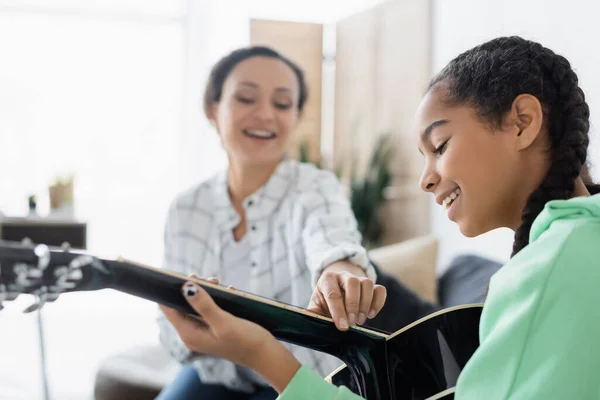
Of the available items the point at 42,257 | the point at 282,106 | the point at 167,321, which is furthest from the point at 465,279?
the point at 42,257

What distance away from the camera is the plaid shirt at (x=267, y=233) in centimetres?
150

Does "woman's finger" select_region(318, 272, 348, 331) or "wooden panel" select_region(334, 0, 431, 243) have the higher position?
"wooden panel" select_region(334, 0, 431, 243)

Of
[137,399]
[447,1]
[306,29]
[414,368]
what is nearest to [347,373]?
[414,368]

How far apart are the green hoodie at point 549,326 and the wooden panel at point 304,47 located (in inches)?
147

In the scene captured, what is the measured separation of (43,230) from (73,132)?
1.85 meters

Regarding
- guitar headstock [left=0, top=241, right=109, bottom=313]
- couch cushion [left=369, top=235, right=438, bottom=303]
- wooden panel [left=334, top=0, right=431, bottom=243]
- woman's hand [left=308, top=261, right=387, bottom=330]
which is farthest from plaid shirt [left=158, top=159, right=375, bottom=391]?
wooden panel [left=334, top=0, right=431, bottom=243]

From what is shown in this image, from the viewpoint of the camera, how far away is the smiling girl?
2.38ft

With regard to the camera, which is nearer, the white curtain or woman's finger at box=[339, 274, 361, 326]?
woman's finger at box=[339, 274, 361, 326]

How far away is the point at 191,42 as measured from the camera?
5.57 m

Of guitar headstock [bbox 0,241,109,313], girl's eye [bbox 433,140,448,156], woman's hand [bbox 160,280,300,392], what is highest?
girl's eye [bbox 433,140,448,156]

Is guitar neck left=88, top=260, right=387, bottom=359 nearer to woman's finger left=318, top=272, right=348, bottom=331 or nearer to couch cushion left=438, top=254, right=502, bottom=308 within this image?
woman's finger left=318, top=272, right=348, bottom=331

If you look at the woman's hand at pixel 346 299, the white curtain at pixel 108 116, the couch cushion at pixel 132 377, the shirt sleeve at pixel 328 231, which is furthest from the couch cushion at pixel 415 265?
the white curtain at pixel 108 116

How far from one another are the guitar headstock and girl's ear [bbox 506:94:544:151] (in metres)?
0.56

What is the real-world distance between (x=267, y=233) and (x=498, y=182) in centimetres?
84
